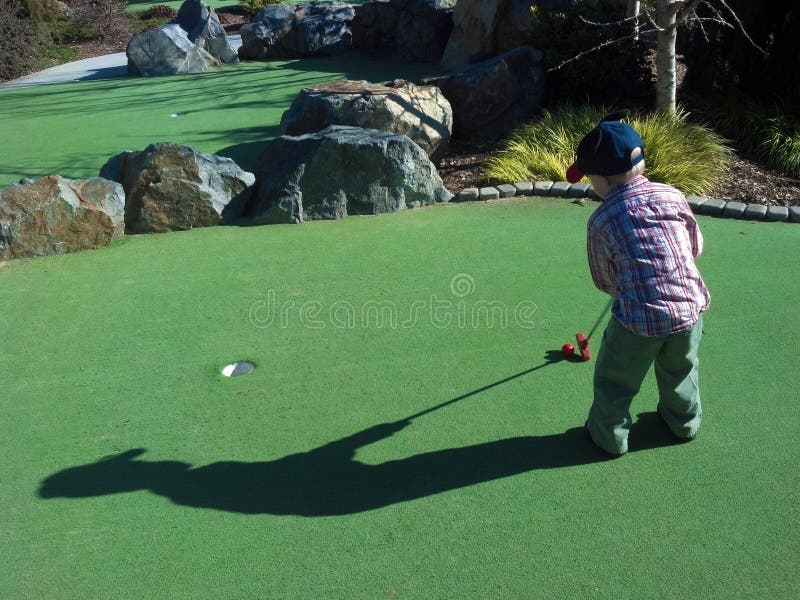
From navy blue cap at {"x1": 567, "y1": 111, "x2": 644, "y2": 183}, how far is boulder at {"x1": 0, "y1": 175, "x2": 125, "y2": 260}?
4.31 meters

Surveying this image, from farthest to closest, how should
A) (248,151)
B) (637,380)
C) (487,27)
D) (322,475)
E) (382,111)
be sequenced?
(487,27) → (248,151) → (382,111) → (322,475) → (637,380)

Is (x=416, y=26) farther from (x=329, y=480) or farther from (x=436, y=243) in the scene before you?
(x=329, y=480)

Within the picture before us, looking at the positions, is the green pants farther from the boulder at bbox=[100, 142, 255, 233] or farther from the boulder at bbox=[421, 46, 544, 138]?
the boulder at bbox=[421, 46, 544, 138]

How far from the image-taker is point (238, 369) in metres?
4.33

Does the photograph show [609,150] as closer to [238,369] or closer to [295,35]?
[238,369]

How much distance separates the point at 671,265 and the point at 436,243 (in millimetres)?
3009

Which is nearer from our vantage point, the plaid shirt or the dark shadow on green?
the plaid shirt

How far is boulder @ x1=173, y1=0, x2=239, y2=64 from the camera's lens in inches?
511

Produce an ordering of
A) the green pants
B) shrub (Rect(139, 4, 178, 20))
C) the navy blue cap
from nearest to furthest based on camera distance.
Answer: the navy blue cap
the green pants
shrub (Rect(139, 4, 178, 20))

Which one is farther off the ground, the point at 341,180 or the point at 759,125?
the point at 341,180

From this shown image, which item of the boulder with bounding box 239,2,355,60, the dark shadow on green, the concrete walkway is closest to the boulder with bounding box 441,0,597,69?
the boulder with bounding box 239,2,355,60

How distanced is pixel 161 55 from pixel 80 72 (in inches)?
77.9

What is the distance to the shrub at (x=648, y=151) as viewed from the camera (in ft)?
22.2

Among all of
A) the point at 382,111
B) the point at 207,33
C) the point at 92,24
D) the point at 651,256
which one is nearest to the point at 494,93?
the point at 382,111
